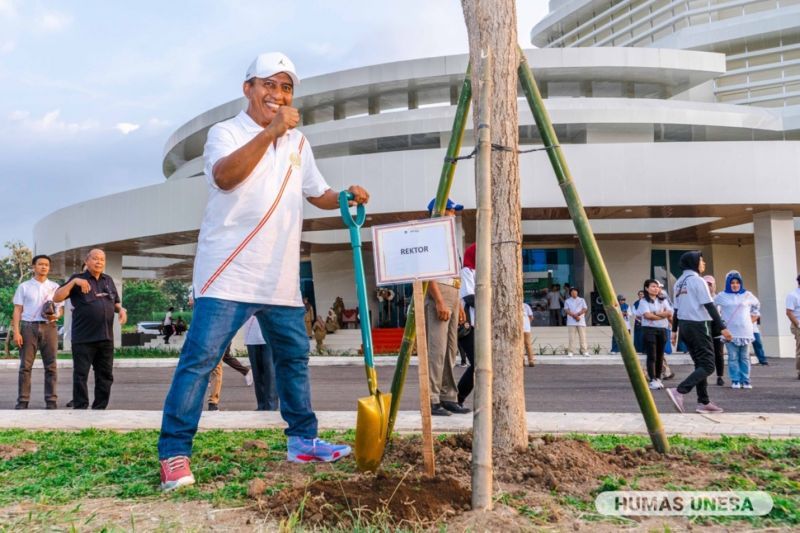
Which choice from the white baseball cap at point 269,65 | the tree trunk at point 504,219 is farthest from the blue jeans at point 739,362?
the white baseball cap at point 269,65

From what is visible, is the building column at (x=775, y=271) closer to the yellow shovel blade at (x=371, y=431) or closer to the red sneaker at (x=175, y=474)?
the yellow shovel blade at (x=371, y=431)

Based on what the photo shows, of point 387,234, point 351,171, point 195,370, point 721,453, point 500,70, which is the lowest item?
point 721,453

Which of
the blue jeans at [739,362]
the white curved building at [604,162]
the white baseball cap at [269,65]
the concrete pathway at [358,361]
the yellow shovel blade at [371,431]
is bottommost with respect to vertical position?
the concrete pathway at [358,361]

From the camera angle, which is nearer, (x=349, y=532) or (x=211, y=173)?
(x=349, y=532)

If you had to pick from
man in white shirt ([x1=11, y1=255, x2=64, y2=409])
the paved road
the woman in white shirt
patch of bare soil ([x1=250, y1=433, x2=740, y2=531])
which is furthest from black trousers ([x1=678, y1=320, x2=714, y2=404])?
man in white shirt ([x1=11, y1=255, x2=64, y2=409])

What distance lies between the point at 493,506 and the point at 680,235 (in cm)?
2521

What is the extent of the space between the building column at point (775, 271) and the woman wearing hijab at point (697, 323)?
1203 centimetres

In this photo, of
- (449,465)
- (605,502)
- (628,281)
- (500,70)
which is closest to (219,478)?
(449,465)

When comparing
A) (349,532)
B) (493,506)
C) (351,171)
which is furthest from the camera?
(351,171)

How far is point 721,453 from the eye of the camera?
378 cm

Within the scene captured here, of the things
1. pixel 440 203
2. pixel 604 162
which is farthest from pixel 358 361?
pixel 440 203

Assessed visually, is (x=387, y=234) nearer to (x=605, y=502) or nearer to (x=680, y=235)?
(x=605, y=502)

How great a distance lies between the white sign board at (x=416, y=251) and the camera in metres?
3.29

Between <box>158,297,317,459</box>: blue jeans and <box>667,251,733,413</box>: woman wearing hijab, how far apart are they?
4.76m
